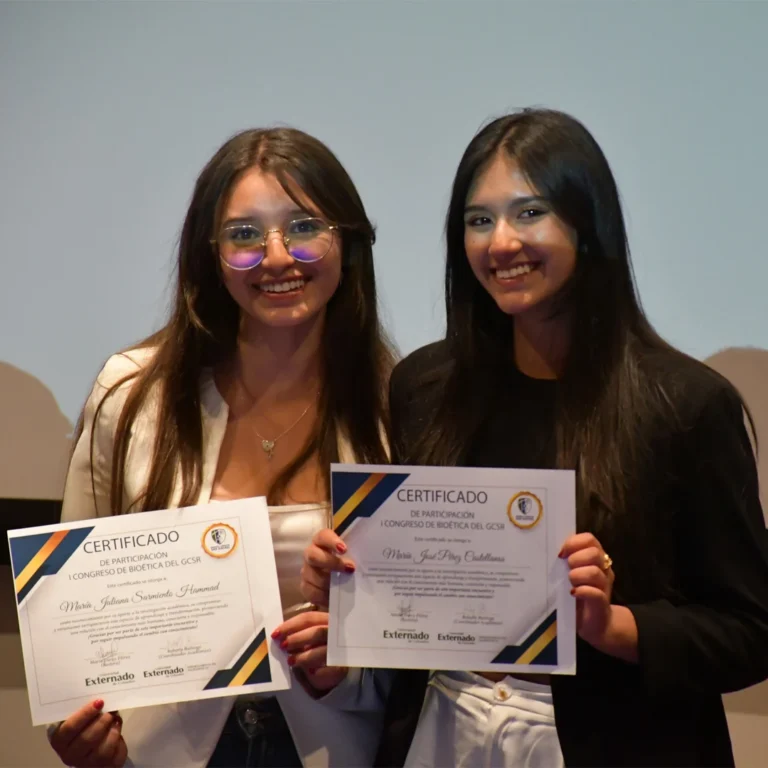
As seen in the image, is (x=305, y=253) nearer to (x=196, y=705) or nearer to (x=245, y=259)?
(x=245, y=259)

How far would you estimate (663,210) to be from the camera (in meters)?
2.12

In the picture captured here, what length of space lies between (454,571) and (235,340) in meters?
0.72

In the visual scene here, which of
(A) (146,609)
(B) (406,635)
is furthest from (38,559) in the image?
(B) (406,635)

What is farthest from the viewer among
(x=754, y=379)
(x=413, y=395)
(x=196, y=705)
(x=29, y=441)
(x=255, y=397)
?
(x=29, y=441)

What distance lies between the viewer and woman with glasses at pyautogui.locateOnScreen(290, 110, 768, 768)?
1.47m

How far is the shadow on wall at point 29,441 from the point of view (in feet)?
7.95

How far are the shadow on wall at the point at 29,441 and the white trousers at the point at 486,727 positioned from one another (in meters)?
1.25

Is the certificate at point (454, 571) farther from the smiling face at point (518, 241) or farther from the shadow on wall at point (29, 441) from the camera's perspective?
the shadow on wall at point (29, 441)

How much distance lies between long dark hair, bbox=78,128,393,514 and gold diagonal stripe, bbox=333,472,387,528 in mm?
301

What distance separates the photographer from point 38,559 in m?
1.55

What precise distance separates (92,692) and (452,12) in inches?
63.6

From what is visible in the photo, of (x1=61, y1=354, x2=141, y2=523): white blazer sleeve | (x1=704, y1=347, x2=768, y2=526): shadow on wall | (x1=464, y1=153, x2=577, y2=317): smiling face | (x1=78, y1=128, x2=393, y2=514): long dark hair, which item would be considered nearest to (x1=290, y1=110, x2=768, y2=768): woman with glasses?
(x1=464, y1=153, x2=577, y2=317): smiling face

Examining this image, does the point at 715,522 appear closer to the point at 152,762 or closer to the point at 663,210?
the point at 663,210

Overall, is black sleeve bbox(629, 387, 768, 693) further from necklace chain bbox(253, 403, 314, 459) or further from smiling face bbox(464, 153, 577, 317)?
necklace chain bbox(253, 403, 314, 459)
